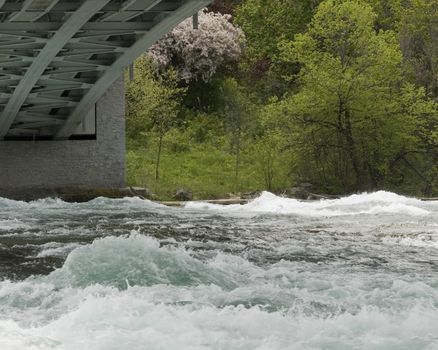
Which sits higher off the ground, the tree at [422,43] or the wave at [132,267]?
the tree at [422,43]

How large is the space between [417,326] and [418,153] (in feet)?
74.0

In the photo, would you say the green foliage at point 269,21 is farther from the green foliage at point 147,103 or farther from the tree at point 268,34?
the green foliage at point 147,103

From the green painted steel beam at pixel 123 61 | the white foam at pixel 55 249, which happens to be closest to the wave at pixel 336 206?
the green painted steel beam at pixel 123 61

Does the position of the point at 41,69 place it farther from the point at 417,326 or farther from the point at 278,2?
the point at 278,2

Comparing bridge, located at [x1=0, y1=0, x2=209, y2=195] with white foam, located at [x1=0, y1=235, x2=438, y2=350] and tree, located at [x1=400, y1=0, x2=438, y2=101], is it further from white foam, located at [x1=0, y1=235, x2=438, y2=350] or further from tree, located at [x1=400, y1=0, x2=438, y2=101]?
tree, located at [x1=400, y1=0, x2=438, y2=101]

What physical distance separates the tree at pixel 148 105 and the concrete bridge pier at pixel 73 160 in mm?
2167

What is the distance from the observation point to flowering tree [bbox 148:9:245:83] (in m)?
40.9

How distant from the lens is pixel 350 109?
32.2m

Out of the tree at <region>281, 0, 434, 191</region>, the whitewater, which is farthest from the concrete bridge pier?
the whitewater

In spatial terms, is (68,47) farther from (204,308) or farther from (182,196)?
(204,308)

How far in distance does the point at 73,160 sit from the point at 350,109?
356 inches

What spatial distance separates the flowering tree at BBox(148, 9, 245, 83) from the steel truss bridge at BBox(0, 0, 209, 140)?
13.1 metres

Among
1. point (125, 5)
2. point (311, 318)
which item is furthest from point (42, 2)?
point (311, 318)

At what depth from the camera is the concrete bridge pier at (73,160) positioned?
97.7 ft
